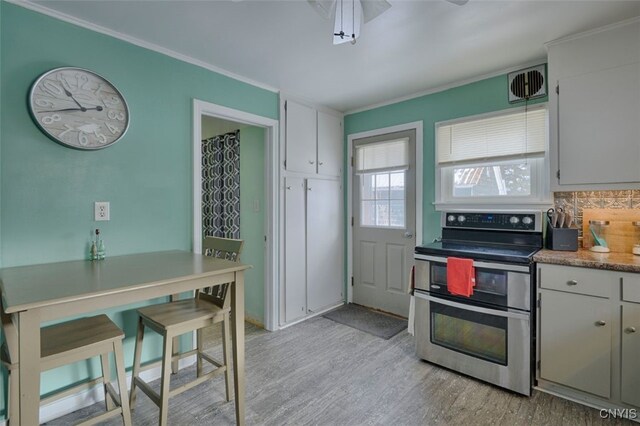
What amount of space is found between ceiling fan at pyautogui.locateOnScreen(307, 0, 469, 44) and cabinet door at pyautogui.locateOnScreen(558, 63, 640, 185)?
1525mm

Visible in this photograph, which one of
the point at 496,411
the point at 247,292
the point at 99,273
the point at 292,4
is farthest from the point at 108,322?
the point at 496,411

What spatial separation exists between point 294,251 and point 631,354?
8.37 ft

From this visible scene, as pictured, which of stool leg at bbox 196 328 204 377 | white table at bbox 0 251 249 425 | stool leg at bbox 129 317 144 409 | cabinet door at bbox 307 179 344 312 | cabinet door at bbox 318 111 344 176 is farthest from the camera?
cabinet door at bbox 318 111 344 176

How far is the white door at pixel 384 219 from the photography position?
10.9 ft

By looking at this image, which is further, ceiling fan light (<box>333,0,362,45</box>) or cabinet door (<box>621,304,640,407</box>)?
cabinet door (<box>621,304,640,407</box>)

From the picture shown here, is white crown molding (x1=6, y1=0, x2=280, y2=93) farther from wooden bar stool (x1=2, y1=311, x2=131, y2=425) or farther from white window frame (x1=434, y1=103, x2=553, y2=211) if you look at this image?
white window frame (x1=434, y1=103, x2=553, y2=211)

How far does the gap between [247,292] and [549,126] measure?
10.2ft

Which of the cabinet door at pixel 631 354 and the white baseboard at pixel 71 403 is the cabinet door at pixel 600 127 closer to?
the cabinet door at pixel 631 354

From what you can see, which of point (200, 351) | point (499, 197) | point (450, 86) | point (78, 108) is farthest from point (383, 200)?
point (78, 108)

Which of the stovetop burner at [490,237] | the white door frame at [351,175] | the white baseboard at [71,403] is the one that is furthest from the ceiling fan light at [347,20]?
the white baseboard at [71,403]

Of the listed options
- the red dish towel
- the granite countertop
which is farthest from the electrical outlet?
the granite countertop

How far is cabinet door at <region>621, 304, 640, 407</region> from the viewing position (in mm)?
1773

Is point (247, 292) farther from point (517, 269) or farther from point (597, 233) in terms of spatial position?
point (597, 233)

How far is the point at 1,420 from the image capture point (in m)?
1.72
